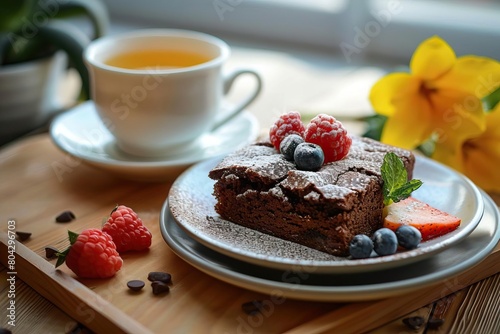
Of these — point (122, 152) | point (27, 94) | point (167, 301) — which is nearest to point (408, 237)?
point (167, 301)

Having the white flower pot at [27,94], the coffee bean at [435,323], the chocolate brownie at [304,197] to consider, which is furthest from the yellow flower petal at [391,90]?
the white flower pot at [27,94]

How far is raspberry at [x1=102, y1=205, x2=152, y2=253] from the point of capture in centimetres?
116

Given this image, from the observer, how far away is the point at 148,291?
105 centimetres

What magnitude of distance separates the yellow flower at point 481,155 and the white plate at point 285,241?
0.31 ft

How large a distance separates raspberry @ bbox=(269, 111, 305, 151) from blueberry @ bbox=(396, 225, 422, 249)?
0.99ft

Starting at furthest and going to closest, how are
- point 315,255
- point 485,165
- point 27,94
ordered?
1. point 27,94
2. point 485,165
3. point 315,255

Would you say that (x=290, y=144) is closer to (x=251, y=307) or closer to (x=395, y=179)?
(x=395, y=179)

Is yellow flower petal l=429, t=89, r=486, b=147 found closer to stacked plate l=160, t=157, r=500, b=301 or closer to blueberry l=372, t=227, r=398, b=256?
stacked plate l=160, t=157, r=500, b=301

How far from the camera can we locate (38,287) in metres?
1.11

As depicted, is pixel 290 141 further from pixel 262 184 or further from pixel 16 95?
pixel 16 95

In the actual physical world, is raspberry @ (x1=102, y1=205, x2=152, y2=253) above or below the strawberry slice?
below

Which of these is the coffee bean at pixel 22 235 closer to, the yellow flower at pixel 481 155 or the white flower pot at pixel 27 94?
the white flower pot at pixel 27 94

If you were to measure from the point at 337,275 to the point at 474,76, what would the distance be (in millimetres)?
640

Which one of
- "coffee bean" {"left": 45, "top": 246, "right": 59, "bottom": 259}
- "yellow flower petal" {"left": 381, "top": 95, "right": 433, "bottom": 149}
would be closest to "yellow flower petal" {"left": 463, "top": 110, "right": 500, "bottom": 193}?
"yellow flower petal" {"left": 381, "top": 95, "right": 433, "bottom": 149}
